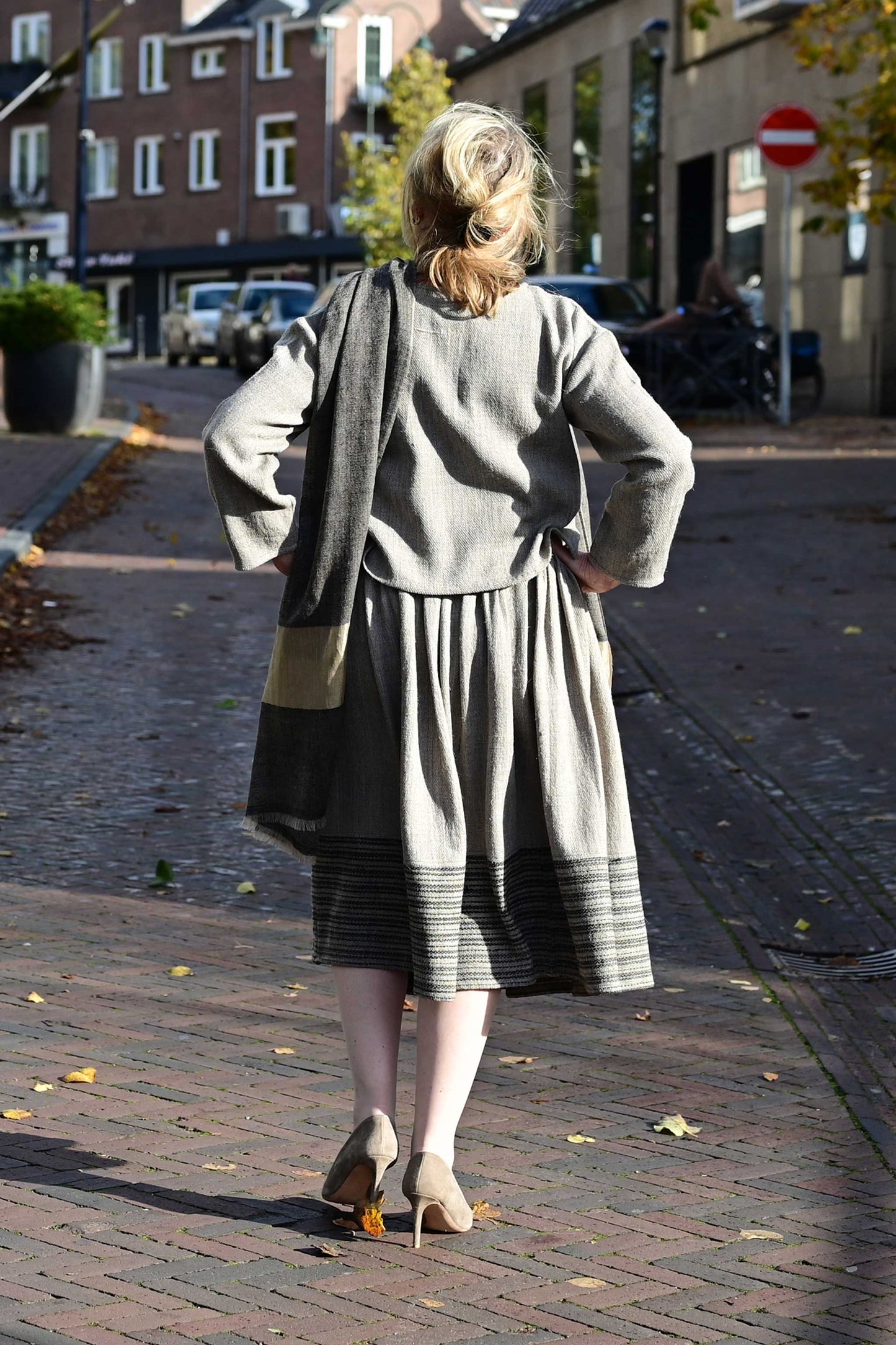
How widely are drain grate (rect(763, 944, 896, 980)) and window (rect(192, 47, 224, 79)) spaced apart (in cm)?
5690

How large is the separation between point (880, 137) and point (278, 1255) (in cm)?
1411

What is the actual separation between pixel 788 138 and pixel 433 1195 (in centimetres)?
1887

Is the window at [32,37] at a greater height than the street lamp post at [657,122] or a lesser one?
greater

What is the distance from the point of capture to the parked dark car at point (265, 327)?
3209 centimetres

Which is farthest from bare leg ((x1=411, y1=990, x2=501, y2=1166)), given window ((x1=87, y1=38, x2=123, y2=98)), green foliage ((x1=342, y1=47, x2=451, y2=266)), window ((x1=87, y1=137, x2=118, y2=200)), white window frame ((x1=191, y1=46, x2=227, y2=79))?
window ((x1=87, y1=38, x2=123, y2=98))

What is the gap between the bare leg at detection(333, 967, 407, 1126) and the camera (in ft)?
11.4

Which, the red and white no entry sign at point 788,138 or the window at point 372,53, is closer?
the red and white no entry sign at point 788,138

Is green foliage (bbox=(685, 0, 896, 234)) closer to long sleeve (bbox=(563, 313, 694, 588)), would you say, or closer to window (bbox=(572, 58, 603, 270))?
long sleeve (bbox=(563, 313, 694, 588))

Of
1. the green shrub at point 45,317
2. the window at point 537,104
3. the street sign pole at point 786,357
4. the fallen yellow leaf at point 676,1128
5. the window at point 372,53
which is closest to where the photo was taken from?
the fallen yellow leaf at point 676,1128

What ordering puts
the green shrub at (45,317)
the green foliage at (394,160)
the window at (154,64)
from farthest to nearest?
the window at (154,64), the green foliage at (394,160), the green shrub at (45,317)

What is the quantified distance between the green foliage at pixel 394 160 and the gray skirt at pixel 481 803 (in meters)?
37.7

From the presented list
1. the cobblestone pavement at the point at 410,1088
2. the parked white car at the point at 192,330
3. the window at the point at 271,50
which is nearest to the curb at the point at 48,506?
the cobblestone pavement at the point at 410,1088

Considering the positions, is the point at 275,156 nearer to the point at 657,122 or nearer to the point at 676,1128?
the point at 657,122

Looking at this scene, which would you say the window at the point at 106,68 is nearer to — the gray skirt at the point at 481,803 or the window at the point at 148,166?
the window at the point at 148,166
